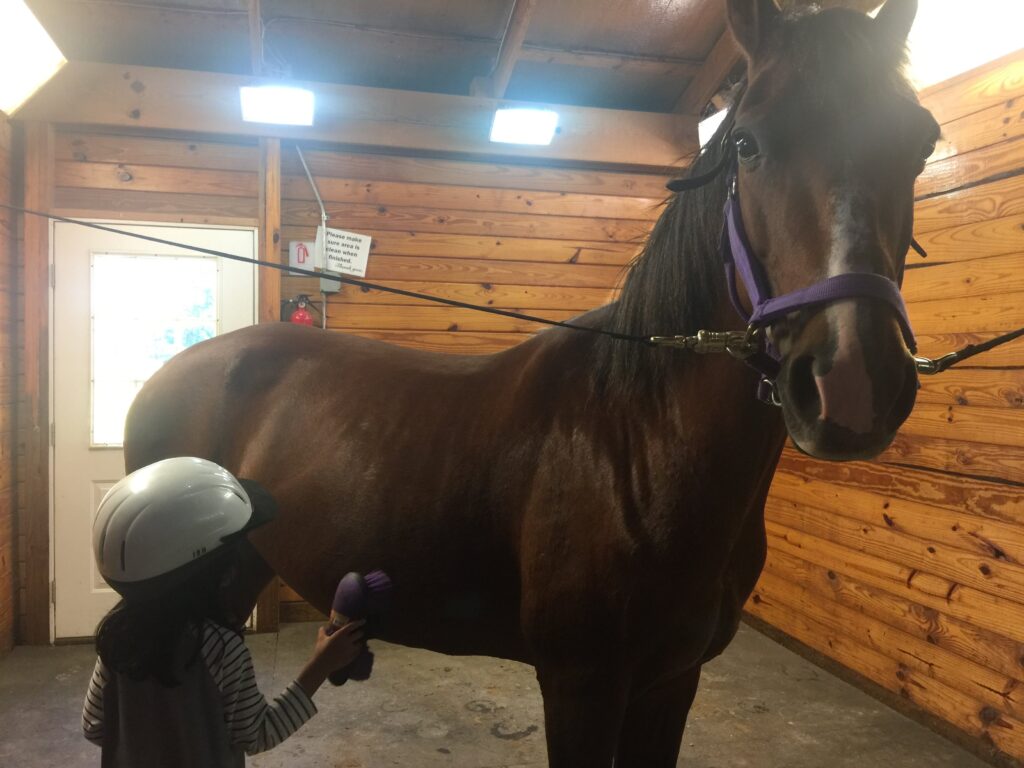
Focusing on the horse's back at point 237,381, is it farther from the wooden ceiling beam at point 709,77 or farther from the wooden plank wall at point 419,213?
the wooden ceiling beam at point 709,77

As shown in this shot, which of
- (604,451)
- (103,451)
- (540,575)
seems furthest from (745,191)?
(103,451)

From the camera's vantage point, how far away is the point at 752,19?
91 cm

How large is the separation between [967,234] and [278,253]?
109 inches

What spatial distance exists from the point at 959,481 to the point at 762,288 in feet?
5.72

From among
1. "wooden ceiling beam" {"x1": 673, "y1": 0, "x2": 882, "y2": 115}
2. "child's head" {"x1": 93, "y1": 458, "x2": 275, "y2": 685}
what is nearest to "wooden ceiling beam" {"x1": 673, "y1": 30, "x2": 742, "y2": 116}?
"wooden ceiling beam" {"x1": 673, "y1": 0, "x2": 882, "y2": 115}

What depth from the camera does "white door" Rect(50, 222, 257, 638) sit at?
286cm

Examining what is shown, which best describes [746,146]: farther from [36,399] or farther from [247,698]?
[36,399]

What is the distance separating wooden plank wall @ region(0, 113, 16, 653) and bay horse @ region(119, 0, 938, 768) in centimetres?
182

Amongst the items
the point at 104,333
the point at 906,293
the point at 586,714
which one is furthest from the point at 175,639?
the point at 104,333

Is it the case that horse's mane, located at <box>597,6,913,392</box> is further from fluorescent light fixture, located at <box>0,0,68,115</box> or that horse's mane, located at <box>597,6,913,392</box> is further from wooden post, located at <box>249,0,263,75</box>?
fluorescent light fixture, located at <box>0,0,68,115</box>

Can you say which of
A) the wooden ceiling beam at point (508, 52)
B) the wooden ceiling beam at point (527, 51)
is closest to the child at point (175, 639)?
the wooden ceiling beam at point (508, 52)

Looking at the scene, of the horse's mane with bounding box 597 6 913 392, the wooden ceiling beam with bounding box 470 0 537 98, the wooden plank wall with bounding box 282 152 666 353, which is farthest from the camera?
the wooden plank wall with bounding box 282 152 666 353

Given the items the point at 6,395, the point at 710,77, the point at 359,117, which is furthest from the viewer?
the point at 710,77

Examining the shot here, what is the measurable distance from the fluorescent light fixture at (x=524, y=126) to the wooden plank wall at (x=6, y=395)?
2146mm
